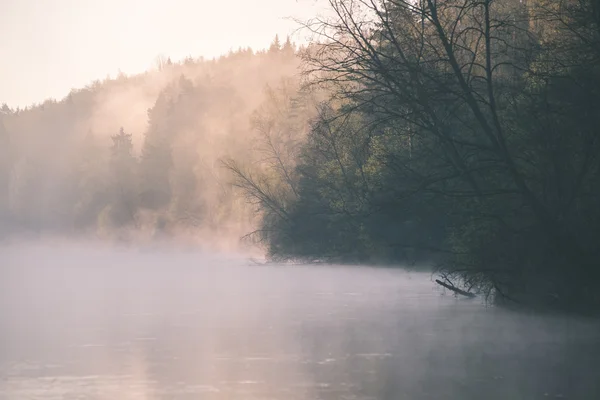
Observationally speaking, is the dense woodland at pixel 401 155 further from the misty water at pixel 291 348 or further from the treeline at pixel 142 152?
the misty water at pixel 291 348

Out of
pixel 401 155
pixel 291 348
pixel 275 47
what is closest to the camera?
pixel 291 348

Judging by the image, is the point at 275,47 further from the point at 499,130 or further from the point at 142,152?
the point at 499,130

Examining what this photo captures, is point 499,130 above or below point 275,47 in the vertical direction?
below

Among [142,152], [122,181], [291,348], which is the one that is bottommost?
[291,348]

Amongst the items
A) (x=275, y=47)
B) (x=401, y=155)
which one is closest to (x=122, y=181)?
(x=275, y=47)

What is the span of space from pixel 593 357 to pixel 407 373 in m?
3.45

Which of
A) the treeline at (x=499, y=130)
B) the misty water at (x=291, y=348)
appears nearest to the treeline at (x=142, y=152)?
the misty water at (x=291, y=348)

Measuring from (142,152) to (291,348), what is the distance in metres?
105

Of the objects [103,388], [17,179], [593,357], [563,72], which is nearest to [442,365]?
[593,357]

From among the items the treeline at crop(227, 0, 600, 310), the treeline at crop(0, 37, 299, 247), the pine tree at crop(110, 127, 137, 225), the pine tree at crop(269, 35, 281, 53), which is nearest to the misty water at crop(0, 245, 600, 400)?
the treeline at crop(227, 0, 600, 310)

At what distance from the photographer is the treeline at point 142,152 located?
11075 centimetres

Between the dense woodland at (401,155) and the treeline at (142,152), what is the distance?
346 millimetres

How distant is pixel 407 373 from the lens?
1650 cm

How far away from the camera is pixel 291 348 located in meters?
19.7
